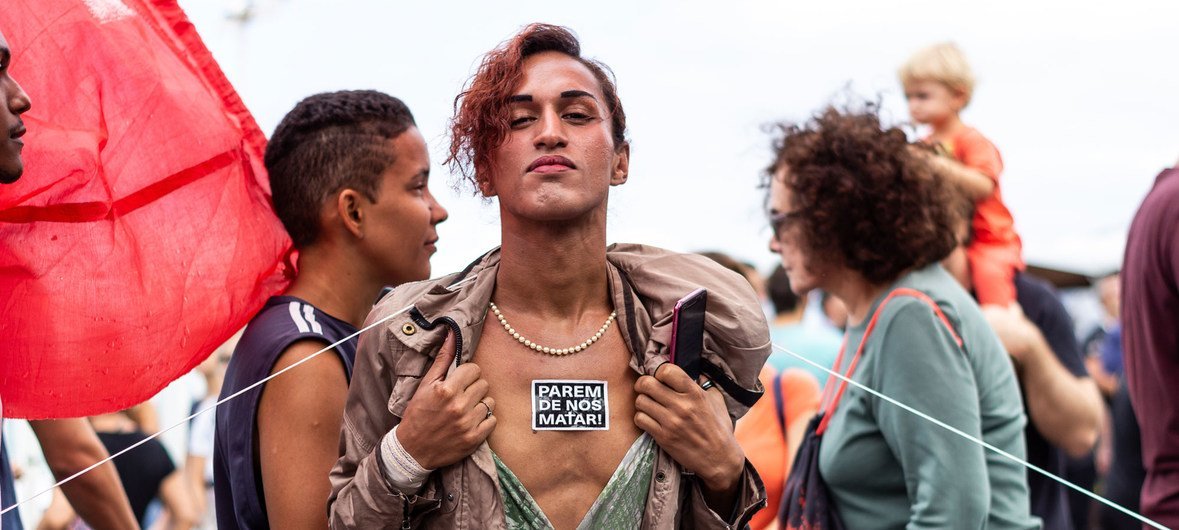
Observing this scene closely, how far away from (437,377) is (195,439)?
5964 millimetres

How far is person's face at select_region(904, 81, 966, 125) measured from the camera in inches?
226

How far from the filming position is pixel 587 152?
7.91 ft

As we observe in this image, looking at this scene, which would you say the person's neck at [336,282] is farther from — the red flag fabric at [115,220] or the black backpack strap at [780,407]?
the black backpack strap at [780,407]

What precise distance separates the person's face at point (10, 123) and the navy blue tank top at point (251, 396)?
663mm

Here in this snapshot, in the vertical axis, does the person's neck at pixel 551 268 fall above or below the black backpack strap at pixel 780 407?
above

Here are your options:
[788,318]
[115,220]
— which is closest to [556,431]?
[115,220]

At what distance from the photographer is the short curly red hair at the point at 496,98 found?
2428mm

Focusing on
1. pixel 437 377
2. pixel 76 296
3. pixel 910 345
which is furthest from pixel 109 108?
pixel 910 345

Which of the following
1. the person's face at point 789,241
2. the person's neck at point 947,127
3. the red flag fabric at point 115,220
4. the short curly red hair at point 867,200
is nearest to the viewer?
the red flag fabric at point 115,220

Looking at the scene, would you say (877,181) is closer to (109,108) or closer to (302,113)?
(302,113)

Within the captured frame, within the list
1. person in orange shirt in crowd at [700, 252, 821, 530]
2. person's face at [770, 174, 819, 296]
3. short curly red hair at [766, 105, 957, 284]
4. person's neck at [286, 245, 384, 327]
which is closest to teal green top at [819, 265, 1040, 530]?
short curly red hair at [766, 105, 957, 284]

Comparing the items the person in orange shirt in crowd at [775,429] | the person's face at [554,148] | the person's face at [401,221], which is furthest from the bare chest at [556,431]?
the person in orange shirt in crowd at [775,429]

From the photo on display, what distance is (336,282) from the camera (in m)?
3.09

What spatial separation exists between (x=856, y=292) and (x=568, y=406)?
1.74m
